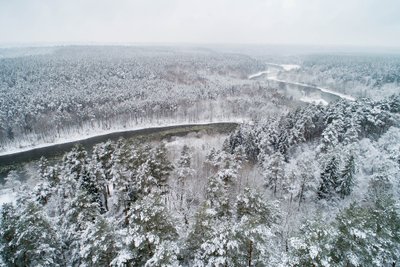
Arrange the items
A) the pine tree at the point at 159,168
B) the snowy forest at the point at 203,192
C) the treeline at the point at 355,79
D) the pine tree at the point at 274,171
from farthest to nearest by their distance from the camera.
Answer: the treeline at the point at 355,79 < the pine tree at the point at 274,171 < the pine tree at the point at 159,168 < the snowy forest at the point at 203,192

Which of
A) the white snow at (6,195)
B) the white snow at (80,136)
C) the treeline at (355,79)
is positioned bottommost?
the white snow at (80,136)

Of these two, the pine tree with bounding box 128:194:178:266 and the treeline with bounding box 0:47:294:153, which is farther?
the treeline with bounding box 0:47:294:153

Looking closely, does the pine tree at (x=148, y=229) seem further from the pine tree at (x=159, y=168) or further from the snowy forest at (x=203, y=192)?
the pine tree at (x=159, y=168)

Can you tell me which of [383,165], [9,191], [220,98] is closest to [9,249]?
[9,191]

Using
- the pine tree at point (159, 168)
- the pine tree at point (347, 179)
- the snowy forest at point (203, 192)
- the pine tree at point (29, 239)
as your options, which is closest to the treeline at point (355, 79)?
the snowy forest at point (203, 192)

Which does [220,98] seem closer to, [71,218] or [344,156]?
[344,156]

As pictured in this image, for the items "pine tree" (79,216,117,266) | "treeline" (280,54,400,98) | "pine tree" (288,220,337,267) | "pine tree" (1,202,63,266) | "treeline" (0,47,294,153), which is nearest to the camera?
"pine tree" (288,220,337,267)

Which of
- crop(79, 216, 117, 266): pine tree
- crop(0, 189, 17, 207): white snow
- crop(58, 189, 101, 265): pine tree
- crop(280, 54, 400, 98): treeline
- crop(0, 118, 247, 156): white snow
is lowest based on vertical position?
crop(0, 118, 247, 156): white snow

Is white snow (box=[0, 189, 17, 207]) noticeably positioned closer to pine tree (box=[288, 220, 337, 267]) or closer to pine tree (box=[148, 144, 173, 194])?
pine tree (box=[148, 144, 173, 194])

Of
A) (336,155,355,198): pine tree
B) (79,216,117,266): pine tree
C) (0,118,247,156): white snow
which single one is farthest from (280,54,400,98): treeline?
(79,216,117,266): pine tree

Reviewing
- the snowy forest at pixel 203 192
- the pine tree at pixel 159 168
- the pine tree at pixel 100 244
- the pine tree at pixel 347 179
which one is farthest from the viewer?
the pine tree at pixel 347 179

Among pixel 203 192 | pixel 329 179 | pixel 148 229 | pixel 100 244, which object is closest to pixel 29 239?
pixel 100 244
